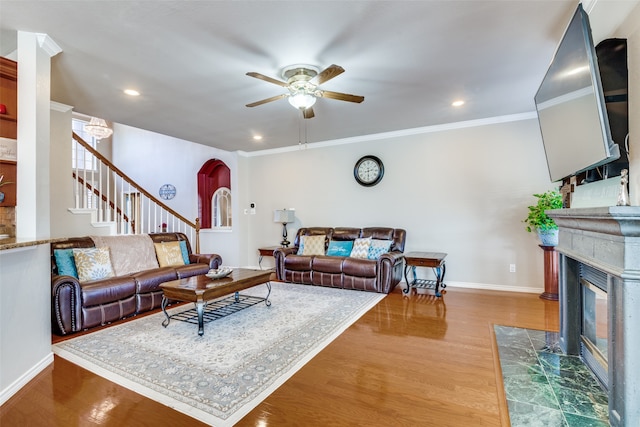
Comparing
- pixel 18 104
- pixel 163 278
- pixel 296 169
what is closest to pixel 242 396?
pixel 163 278

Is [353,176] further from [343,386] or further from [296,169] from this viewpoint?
[343,386]

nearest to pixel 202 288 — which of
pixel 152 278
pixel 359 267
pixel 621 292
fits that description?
pixel 152 278

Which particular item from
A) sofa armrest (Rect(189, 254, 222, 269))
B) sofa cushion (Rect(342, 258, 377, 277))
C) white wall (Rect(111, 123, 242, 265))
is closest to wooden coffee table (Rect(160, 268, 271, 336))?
sofa armrest (Rect(189, 254, 222, 269))

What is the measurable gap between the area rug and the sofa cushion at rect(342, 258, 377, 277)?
788 millimetres

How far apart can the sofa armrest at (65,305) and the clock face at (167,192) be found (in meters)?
5.09

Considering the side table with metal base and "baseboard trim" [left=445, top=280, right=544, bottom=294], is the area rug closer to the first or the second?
the side table with metal base

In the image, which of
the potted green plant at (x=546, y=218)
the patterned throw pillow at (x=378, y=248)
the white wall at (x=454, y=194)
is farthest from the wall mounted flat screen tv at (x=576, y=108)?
the patterned throw pillow at (x=378, y=248)

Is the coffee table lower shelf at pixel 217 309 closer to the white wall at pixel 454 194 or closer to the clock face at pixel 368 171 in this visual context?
the white wall at pixel 454 194

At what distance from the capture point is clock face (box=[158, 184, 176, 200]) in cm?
798

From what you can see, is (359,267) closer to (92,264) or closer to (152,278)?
(152,278)

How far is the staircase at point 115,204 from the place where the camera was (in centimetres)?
464

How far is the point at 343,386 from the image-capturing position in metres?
2.13

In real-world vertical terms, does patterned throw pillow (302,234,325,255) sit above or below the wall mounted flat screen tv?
below

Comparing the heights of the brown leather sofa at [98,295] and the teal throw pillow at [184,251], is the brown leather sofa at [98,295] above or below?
below
